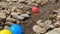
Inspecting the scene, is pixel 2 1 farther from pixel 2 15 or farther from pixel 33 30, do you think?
pixel 33 30

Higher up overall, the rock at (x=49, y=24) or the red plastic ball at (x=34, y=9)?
the red plastic ball at (x=34, y=9)

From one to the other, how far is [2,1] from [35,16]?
1.24 meters

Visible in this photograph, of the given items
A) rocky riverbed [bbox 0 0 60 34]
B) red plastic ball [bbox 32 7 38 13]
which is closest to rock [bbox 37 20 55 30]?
rocky riverbed [bbox 0 0 60 34]

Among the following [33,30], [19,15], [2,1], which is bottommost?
[33,30]

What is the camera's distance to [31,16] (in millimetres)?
3965

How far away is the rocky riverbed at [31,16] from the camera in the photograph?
132 inches

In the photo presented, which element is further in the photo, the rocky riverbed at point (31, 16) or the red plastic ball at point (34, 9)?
the red plastic ball at point (34, 9)

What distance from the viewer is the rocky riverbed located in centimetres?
334

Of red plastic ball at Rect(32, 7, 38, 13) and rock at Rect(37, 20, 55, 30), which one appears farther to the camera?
red plastic ball at Rect(32, 7, 38, 13)

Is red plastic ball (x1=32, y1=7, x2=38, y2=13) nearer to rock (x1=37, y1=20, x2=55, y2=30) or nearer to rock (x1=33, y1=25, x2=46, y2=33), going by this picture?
rock (x1=37, y1=20, x2=55, y2=30)

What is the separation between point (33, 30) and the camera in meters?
3.33

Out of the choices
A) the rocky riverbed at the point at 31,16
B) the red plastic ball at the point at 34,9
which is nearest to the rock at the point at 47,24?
the rocky riverbed at the point at 31,16

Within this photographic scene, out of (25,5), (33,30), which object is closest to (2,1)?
(25,5)

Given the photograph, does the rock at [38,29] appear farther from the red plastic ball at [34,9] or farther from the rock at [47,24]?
the red plastic ball at [34,9]
